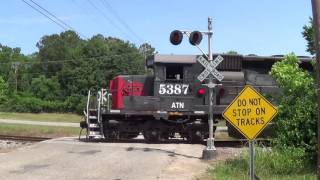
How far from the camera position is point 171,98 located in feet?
76.5

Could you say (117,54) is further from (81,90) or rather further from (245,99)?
(245,99)

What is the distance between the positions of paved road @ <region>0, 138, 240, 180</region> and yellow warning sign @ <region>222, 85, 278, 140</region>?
3.19m

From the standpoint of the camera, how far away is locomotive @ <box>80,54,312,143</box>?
23312mm

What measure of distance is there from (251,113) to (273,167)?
3.92 meters

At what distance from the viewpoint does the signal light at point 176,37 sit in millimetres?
19188

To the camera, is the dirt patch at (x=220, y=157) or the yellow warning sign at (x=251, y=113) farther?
the dirt patch at (x=220, y=157)

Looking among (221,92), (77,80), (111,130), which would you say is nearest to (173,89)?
(221,92)

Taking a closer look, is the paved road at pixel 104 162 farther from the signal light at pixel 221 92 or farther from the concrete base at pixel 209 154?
the signal light at pixel 221 92

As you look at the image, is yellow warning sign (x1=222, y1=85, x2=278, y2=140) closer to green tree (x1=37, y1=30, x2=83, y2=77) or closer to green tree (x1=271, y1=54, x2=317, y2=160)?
green tree (x1=271, y1=54, x2=317, y2=160)

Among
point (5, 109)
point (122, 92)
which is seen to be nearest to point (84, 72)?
point (5, 109)

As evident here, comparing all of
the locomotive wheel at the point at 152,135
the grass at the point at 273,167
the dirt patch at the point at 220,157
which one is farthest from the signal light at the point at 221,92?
the grass at the point at 273,167

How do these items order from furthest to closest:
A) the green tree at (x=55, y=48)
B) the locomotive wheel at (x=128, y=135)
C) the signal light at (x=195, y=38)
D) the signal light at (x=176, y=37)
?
1. the green tree at (x=55, y=48)
2. the locomotive wheel at (x=128, y=135)
3. the signal light at (x=176, y=37)
4. the signal light at (x=195, y=38)

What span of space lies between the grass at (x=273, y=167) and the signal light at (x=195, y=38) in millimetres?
4901

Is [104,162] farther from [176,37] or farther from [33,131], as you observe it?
[33,131]
